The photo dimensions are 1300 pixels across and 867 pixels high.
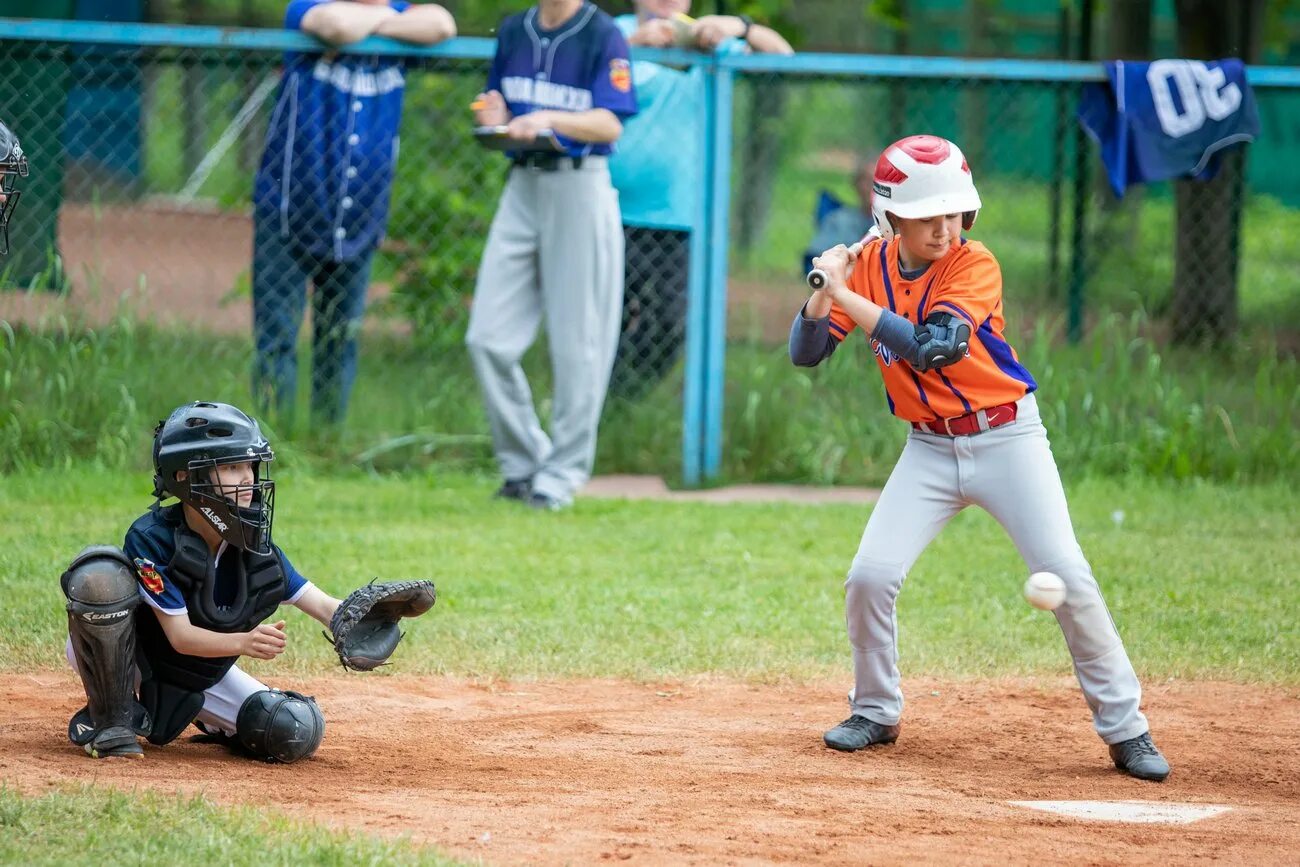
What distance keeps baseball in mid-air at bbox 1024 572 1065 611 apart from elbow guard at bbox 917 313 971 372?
616mm

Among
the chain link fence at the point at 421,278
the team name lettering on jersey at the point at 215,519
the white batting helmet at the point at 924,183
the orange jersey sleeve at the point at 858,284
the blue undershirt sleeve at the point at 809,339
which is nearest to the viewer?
the team name lettering on jersey at the point at 215,519

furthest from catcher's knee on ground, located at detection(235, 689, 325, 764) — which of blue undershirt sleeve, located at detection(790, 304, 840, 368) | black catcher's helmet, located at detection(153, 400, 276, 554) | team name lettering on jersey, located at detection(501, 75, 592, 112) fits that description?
team name lettering on jersey, located at detection(501, 75, 592, 112)

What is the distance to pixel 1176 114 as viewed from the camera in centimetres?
873

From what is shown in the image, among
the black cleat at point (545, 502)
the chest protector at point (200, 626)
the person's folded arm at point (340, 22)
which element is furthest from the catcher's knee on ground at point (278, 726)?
the person's folded arm at point (340, 22)

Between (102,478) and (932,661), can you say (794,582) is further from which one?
(102,478)

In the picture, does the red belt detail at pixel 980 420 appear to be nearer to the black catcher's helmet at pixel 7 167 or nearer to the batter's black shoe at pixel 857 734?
the batter's black shoe at pixel 857 734

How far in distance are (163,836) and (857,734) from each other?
2.06m

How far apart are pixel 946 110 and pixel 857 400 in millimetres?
7772

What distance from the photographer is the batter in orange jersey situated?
4.45 metres

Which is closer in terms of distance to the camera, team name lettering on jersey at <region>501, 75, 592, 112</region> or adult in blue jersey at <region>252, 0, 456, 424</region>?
team name lettering on jersey at <region>501, 75, 592, 112</region>

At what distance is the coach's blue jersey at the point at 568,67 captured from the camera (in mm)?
7711

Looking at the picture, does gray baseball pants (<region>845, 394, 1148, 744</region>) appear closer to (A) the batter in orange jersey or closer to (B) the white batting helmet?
(A) the batter in orange jersey

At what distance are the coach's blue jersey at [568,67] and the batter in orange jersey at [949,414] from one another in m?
3.27

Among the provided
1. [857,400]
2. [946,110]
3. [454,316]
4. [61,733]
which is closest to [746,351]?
[857,400]
